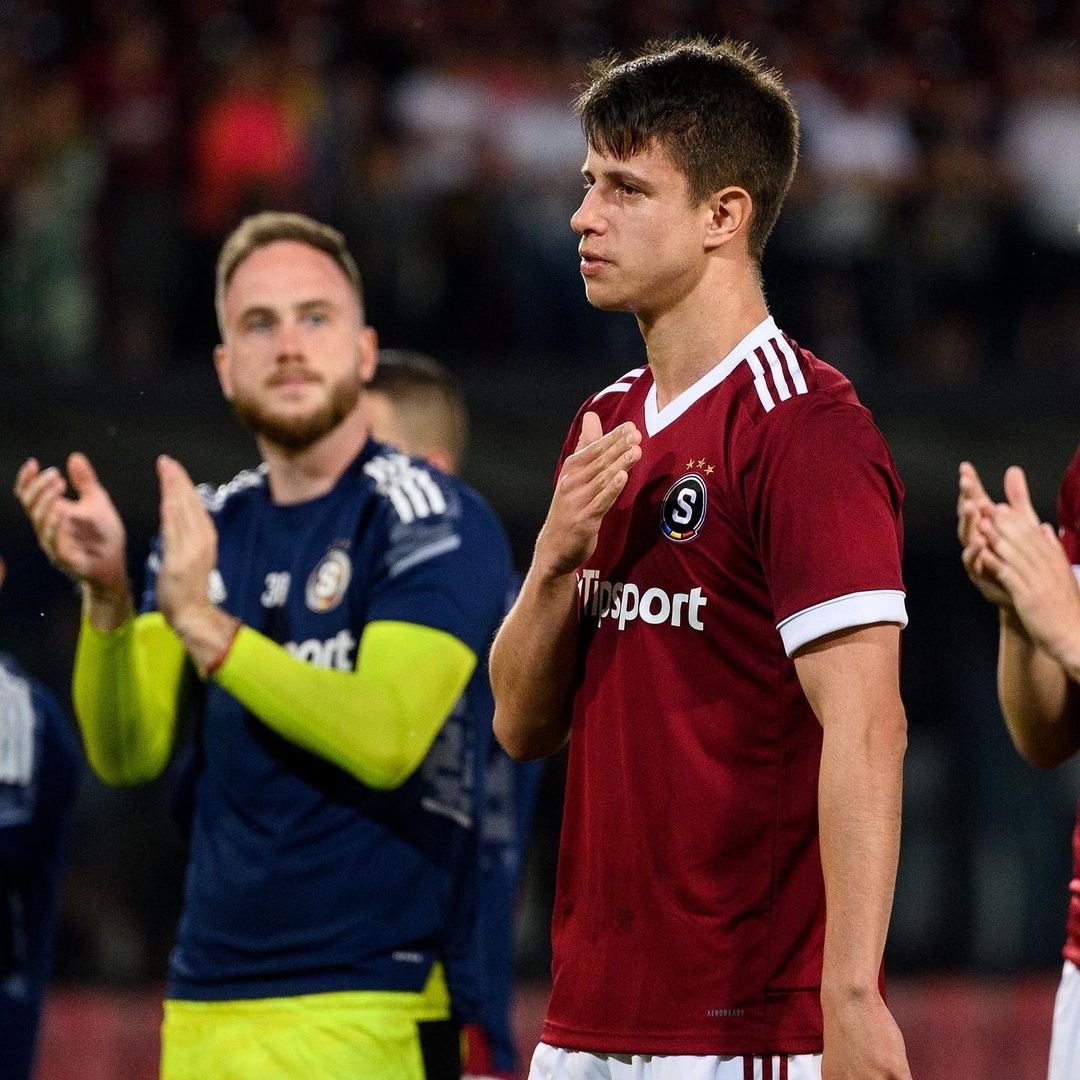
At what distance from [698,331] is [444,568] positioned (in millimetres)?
1151

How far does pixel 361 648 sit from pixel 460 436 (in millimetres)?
1598

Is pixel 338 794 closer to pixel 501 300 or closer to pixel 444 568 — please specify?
pixel 444 568

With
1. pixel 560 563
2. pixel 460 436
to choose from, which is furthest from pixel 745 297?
pixel 460 436

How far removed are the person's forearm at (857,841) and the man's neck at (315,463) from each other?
179 centimetres

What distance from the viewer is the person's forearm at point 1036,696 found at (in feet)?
11.5

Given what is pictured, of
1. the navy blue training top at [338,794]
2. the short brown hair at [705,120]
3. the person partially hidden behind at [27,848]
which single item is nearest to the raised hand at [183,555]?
the navy blue training top at [338,794]

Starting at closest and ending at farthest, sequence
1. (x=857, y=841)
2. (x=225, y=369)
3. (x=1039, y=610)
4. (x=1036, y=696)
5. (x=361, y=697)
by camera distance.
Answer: (x=857, y=841) → (x=1039, y=610) → (x=1036, y=696) → (x=361, y=697) → (x=225, y=369)

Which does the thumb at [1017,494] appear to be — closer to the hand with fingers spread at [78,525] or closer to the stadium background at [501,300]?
the hand with fingers spread at [78,525]

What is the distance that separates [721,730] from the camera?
9.03ft

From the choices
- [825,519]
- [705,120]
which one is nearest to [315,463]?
[705,120]

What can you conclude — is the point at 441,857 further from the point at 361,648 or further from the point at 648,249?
the point at 648,249

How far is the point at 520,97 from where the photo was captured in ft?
31.9

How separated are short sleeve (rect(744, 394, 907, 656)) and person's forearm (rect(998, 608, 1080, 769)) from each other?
0.87 meters

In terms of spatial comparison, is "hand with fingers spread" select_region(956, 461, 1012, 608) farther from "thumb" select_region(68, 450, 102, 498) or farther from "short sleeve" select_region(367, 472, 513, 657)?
"thumb" select_region(68, 450, 102, 498)
